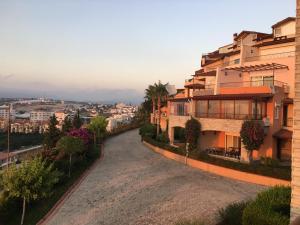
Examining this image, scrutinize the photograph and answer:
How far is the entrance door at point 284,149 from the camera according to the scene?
95.4ft

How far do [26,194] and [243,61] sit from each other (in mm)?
29146

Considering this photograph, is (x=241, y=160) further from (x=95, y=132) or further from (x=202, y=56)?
(x=202, y=56)

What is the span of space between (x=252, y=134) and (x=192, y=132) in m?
6.76

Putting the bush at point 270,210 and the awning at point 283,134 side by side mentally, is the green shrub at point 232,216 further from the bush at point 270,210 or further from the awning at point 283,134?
the awning at point 283,134

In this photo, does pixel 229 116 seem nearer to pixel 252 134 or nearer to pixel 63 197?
pixel 252 134

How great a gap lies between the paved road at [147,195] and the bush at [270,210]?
435 centimetres

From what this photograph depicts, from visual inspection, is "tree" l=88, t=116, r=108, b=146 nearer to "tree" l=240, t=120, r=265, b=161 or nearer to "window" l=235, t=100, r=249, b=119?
"window" l=235, t=100, r=249, b=119

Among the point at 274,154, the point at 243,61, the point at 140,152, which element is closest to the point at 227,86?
the point at 243,61

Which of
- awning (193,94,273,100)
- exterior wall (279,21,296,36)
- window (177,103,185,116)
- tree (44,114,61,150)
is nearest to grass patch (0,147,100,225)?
awning (193,94,273,100)

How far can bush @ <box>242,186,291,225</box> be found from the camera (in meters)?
10.7

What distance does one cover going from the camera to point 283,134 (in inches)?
1112

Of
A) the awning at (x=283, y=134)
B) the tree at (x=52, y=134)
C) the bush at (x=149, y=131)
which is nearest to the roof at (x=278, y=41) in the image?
the awning at (x=283, y=134)

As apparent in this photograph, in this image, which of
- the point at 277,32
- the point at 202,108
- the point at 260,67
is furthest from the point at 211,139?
the point at 277,32

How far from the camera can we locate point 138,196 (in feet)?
68.1
